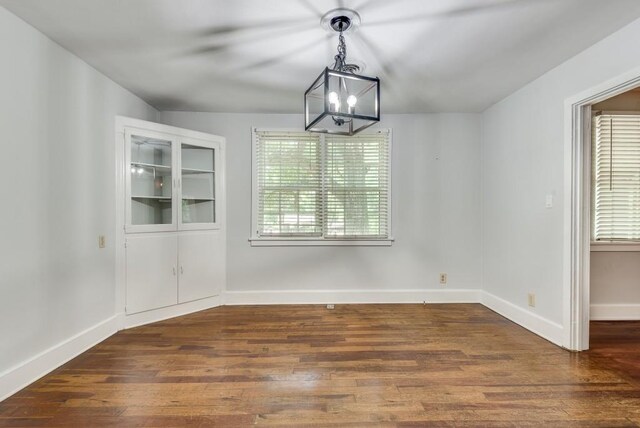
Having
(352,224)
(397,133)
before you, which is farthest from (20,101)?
(397,133)

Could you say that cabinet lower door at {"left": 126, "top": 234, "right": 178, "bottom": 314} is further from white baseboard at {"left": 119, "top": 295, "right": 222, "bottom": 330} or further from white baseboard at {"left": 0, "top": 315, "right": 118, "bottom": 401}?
white baseboard at {"left": 0, "top": 315, "right": 118, "bottom": 401}

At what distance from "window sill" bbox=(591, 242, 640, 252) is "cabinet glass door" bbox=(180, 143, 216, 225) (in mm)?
4271

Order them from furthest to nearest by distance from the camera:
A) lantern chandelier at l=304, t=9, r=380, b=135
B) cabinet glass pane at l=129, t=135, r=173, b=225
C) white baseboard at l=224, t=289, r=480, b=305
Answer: white baseboard at l=224, t=289, r=480, b=305
cabinet glass pane at l=129, t=135, r=173, b=225
lantern chandelier at l=304, t=9, r=380, b=135

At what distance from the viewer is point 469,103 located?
12.3 feet

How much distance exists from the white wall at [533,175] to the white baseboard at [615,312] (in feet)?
2.95

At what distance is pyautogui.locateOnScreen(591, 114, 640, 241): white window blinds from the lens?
3328mm

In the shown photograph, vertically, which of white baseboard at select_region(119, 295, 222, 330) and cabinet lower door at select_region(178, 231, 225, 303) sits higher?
cabinet lower door at select_region(178, 231, 225, 303)

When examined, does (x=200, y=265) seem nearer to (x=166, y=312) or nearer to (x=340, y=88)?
(x=166, y=312)

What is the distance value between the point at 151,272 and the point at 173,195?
0.85 m

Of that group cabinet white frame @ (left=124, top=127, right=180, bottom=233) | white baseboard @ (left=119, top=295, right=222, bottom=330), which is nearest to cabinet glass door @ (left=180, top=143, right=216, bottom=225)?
cabinet white frame @ (left=124, top=127, right=180, bottom=233)

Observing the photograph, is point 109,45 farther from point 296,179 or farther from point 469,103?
point 469,103

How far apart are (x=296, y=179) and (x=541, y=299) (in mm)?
2901

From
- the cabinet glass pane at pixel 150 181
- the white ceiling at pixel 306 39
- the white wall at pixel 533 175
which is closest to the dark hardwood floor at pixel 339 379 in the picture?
the white wall at pixel 533 175

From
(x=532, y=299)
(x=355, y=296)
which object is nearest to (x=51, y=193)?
(x=355, y=296)
